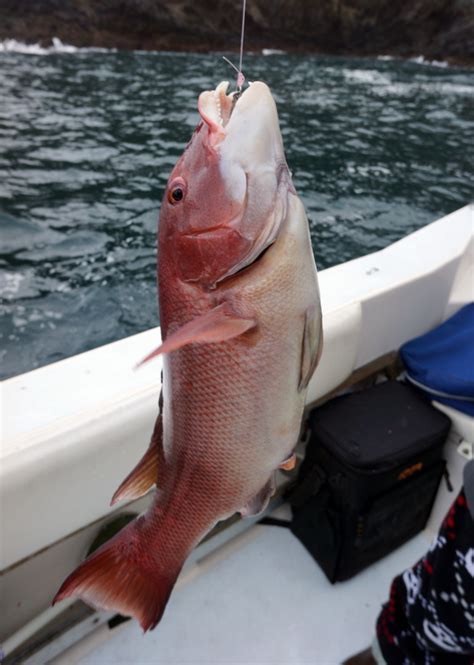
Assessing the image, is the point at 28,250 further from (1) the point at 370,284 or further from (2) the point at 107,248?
(1) the point at 370,284

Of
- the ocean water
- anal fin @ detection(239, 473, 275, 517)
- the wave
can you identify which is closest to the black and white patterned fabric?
anal fin @ detection(239, 473, 275, 517)

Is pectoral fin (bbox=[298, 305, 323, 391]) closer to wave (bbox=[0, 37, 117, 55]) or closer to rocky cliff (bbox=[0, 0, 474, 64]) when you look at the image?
wave (bbox=[0, 37, 117, 55])

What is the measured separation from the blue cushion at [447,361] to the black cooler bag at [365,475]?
0.09 m

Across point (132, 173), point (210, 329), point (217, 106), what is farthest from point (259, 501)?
point (132, 173)

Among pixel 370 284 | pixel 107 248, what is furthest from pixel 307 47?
pixel 370 284

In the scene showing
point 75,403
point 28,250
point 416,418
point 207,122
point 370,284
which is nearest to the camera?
point 207,122

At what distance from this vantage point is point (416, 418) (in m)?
2.38

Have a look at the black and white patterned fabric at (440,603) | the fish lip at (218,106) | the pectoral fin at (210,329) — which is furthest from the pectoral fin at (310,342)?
the black and white patterned fabric at (440,603)

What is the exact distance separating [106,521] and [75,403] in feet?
1.61

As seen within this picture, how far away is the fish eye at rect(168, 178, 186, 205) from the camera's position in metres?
1.02

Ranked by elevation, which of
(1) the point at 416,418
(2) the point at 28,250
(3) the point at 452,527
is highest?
(3) the point at 452,527

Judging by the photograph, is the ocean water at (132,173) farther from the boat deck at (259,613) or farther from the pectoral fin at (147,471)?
the pectoral fin at (147,471)

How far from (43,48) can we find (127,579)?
25.4m

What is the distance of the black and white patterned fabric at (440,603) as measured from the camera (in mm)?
1542
